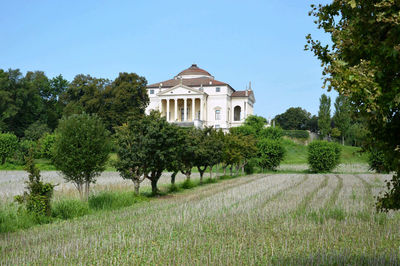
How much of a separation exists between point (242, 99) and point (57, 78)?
47.2 m

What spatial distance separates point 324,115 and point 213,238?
80.4 m

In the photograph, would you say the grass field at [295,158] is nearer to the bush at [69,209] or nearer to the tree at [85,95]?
the tree at [85,95]

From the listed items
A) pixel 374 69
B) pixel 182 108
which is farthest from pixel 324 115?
pixel 374 69

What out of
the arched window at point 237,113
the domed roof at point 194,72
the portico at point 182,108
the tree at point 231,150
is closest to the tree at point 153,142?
the tree at point 231,150

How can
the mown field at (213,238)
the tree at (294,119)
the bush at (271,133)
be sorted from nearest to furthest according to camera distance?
the mown field at (213,238), the bush at (271,133), the tree at (294,119)

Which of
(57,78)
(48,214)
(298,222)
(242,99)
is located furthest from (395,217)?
(57,78)

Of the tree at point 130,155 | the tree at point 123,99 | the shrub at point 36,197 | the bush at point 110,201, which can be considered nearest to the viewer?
the shrub at point 36,197

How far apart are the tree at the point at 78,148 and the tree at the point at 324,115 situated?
74545 mm

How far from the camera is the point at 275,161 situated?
51031 mm

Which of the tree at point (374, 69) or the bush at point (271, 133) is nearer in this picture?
the tree at point (374, 69)

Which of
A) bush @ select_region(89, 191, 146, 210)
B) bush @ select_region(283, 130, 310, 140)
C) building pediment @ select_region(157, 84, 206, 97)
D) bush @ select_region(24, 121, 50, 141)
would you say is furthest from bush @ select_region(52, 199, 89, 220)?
bush @ select_region(283, 130, 310, 140)

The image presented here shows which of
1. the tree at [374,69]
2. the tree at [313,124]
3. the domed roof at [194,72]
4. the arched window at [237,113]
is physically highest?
the domed roof at [194,72]

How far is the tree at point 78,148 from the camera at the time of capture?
15.8m

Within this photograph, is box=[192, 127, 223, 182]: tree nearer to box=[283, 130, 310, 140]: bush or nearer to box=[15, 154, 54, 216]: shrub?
box=[15, 154, 54, 216]: shrub
